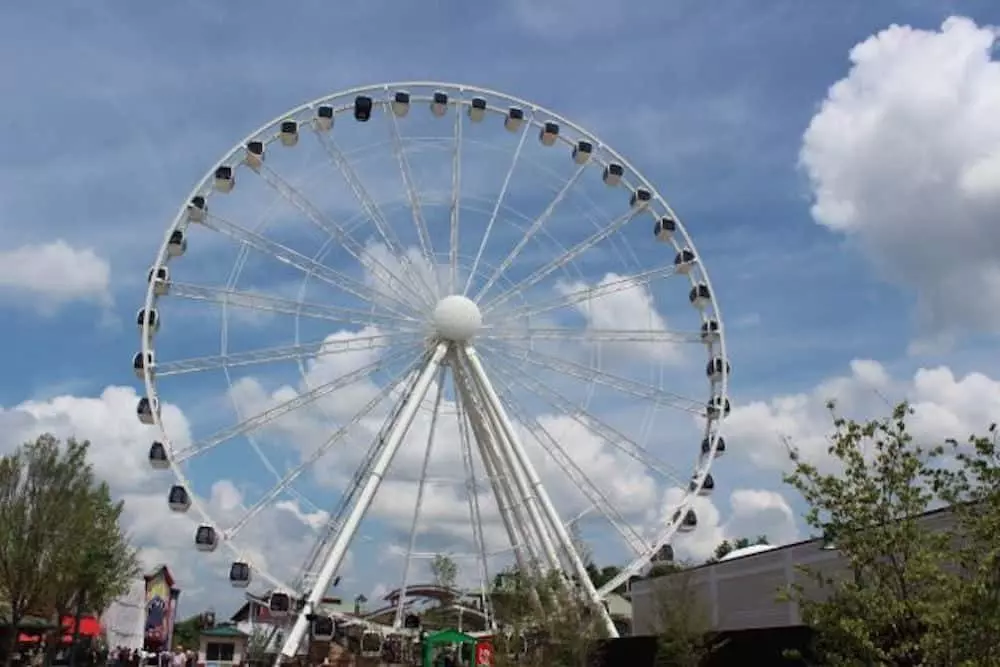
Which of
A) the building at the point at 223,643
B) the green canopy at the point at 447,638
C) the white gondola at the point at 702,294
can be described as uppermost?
the white gondola at the point at 702,294

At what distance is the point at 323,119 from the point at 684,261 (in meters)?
13.6

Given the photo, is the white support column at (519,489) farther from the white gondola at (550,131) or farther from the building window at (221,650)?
the building window at (221,650)

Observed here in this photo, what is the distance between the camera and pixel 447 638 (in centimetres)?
3881

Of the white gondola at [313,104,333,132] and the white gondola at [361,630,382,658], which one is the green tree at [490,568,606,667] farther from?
the white gondola at [313,104,333,132]

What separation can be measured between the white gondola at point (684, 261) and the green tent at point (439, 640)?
48.9 feet

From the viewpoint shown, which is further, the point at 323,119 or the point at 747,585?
the point at 747,585

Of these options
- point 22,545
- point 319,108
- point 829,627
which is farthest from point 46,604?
point 829,627

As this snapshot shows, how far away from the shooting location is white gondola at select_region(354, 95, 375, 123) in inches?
1528

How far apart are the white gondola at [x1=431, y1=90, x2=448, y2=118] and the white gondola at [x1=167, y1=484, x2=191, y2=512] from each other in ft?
51.1

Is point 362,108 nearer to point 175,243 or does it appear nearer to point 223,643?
point 175,243

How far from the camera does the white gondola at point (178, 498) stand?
34781mm

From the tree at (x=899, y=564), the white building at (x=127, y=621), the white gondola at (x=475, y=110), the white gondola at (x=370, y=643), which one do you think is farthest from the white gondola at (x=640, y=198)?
the white building at (x=127, y=621)

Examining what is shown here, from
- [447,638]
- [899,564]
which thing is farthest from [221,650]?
[899,564]

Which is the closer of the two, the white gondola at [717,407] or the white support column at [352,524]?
the white support column at [352,524]
